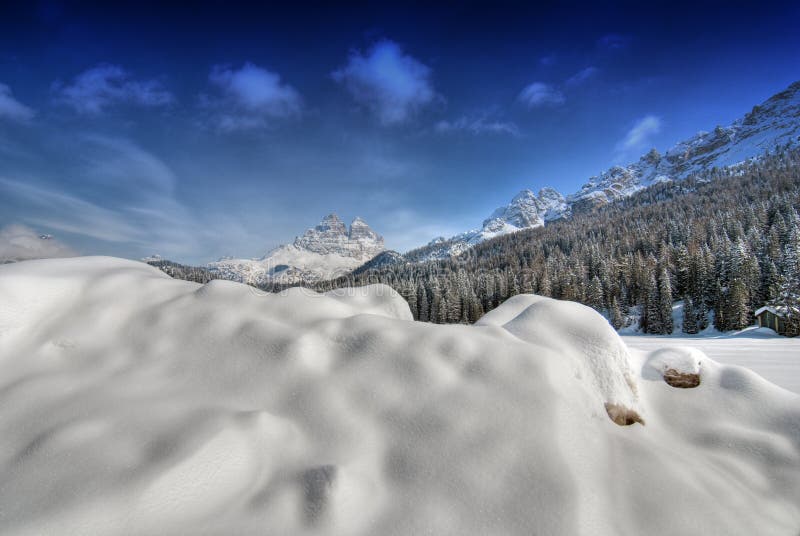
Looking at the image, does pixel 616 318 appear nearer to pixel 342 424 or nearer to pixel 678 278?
pixel 678 278

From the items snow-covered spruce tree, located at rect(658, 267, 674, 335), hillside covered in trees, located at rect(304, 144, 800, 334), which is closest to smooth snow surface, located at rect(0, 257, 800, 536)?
hillside covered in trees, located at rect(304, 144, 800, 334)

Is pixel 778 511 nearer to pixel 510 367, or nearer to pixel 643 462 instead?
pixel 643 462

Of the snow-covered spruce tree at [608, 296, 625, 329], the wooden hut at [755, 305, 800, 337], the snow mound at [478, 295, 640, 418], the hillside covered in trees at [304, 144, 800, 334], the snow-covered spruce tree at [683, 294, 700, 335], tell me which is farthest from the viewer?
the snow-covered spruce tree at [608, 296, 625, 329]

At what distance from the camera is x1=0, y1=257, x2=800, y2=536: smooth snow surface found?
2.44m

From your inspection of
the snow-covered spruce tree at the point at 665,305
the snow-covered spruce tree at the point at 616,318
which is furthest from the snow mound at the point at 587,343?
the snow-covered spruce tree at the point at 616,318

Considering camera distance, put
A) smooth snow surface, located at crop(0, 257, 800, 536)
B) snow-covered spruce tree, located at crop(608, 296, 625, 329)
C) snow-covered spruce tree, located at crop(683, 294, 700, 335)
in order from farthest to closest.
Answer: snow-covered spruce tree, located at crop(608, 296, 625, 329)
snow-covered spruce tree, located at crop(683, 294, 700, 335)
smooth snow surface, located at crop(0, 257, 800, 536)

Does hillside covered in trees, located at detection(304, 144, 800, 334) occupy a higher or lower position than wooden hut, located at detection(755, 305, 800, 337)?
A: higher

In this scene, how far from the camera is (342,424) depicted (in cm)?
317

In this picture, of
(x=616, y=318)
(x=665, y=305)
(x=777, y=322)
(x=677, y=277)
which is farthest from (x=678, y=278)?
(x=777, y=322)

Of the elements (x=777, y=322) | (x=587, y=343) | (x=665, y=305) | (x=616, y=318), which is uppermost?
(x=587, y=343)

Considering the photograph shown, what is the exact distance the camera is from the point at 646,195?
615ft

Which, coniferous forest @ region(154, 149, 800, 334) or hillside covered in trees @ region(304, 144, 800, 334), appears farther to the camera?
hillside covered in trees @ region(304, 144, 800, 334)

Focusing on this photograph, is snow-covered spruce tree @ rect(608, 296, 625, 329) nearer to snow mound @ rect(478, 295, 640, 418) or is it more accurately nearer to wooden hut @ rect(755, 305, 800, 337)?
wooden hut @ rect(755, 305, 800, 337)

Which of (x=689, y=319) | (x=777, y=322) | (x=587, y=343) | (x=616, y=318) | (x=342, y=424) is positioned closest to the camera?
(x=342, y=424)
